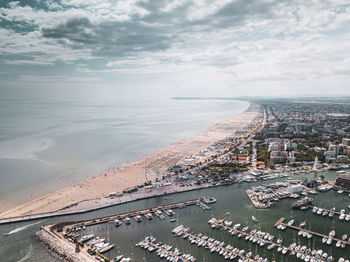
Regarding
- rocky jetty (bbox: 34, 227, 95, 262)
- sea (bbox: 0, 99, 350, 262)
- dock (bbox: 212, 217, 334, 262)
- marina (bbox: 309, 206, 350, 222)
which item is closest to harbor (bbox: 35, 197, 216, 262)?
rocky jetty (bbox: 34, 227, 95, 262)

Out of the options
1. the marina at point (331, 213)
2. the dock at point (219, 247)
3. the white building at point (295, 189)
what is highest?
the white building at point (295, 189)

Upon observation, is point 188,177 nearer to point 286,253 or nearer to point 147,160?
point 147,160

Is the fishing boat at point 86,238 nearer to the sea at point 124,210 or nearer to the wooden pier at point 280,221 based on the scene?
the sea at point 124,210

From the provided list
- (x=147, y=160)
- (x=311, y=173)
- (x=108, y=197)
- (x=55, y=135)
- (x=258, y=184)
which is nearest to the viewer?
(x=108, y=197)

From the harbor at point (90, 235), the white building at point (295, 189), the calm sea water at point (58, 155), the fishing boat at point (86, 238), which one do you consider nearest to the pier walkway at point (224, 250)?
the harbor at point (90, 235)

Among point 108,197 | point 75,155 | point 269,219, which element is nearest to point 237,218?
point 269,219

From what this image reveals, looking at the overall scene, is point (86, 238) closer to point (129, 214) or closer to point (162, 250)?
point (129, 214)

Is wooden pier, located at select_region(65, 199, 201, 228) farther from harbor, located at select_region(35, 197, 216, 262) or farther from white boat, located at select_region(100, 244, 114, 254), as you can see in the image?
white boat, located at select_region(100, 244, 114, 254)

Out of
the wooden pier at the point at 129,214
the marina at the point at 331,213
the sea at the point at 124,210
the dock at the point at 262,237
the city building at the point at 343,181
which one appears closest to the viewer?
the dock at the point at 262,237
